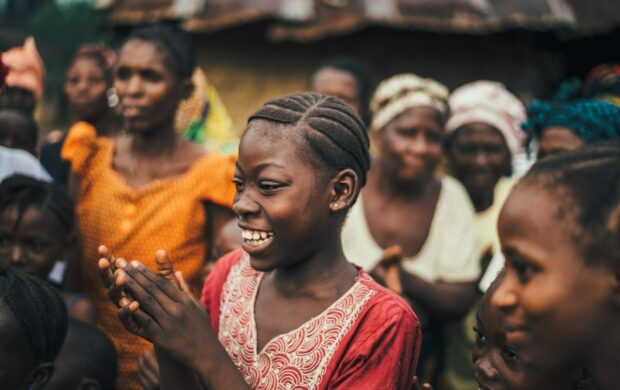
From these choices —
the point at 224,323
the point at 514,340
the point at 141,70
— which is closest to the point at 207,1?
the point at 141,70

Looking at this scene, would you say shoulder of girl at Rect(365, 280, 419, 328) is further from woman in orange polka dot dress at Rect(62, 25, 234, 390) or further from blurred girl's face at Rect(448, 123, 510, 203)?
blurred girl's face at Rect(448, 123, 510, 203)

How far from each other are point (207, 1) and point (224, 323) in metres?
5.34

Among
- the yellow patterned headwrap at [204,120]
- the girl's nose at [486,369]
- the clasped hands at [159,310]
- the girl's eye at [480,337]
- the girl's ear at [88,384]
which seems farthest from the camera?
the yellow patterned headwrap at [204,120]

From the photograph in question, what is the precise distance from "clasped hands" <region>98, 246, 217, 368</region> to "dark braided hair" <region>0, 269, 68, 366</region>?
47 centimetres

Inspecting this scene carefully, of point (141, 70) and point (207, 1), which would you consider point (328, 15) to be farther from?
point (141, 70)

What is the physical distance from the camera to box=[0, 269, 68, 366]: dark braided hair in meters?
2.71

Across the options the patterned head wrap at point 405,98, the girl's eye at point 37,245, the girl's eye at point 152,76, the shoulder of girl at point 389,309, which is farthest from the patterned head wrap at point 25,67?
the shoulder of girl at point 389,309

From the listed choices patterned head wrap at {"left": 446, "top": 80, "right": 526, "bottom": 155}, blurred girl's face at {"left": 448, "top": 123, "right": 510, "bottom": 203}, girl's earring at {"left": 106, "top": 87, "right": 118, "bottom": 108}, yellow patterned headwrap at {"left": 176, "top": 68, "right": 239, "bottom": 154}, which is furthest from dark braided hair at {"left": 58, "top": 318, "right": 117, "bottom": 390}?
yellow patterned headwrap at {"left": 176, "top": 68, "right": 239, "bottom": 154}

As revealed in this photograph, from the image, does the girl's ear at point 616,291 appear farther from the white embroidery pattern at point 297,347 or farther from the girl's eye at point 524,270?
the white embroidery pattern at point 297,347

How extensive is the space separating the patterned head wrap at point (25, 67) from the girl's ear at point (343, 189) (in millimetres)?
2902

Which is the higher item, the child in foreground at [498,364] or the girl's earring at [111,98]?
the child in foreground at [498,364]

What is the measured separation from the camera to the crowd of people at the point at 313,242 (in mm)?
1942

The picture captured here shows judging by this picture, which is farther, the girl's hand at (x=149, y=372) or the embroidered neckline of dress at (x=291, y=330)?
the girl's hand at (x=149, y=372)

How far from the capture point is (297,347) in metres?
2.56
